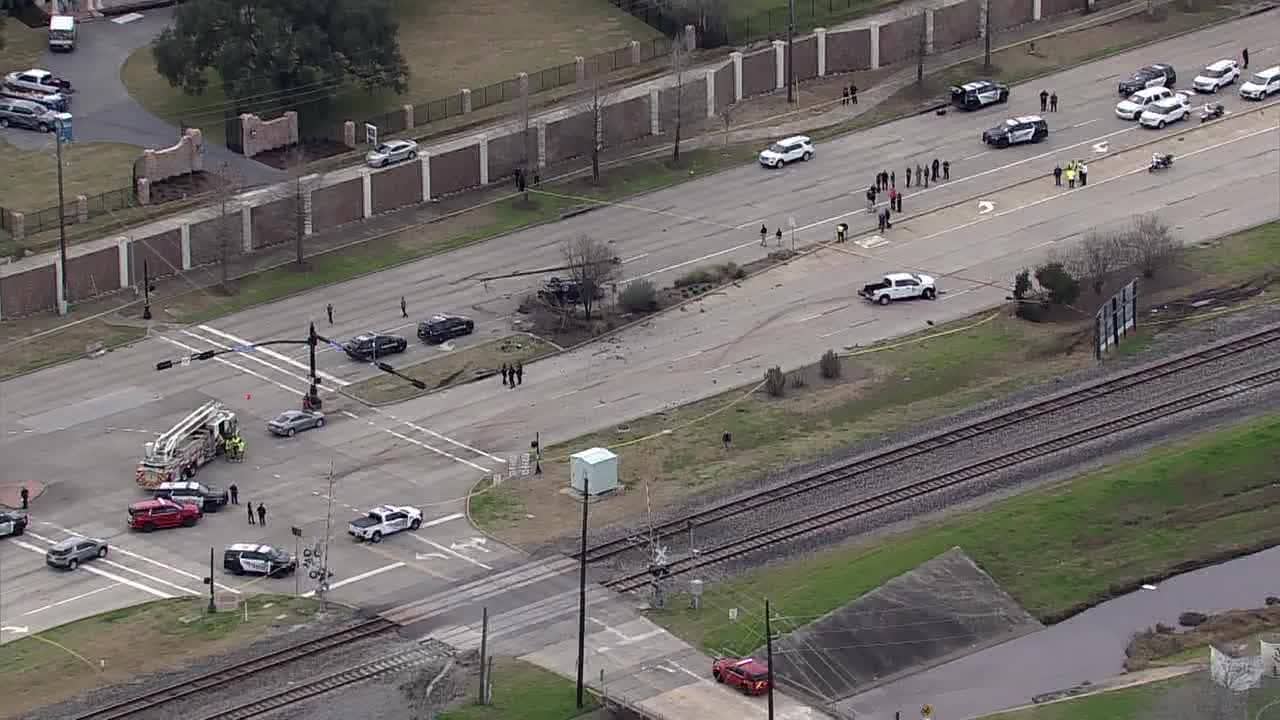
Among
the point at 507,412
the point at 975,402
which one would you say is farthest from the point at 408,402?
the point at 975,402

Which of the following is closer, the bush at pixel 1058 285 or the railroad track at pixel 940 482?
the railroad track at pixel 940 482

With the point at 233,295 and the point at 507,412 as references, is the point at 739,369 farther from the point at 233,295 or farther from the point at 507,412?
the point at 233,295

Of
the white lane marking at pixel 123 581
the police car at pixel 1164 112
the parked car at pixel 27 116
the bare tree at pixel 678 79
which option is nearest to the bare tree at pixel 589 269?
the bare tree at pixel 678 79

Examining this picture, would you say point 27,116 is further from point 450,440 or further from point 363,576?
point 363,576

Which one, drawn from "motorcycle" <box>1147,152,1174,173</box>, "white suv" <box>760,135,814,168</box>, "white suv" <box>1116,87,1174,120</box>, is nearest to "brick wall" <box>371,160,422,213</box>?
"white suv" <box>760,135,814,168</box>

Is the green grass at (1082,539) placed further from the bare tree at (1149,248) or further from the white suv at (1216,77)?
the white suv at (1216,77)

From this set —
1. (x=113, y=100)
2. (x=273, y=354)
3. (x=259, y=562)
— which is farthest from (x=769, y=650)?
(x=113, y=100)

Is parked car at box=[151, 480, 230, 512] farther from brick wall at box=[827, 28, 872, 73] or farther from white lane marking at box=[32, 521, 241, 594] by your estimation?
brick wall at box=[827, 28, 872, 73]
